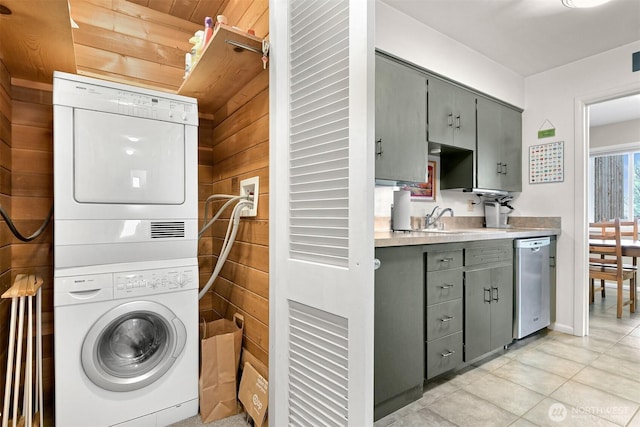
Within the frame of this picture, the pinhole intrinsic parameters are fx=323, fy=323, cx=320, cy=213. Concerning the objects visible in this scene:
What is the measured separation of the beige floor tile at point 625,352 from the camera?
245 centimetres

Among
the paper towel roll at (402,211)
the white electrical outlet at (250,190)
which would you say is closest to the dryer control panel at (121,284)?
the white electrical outlet at (250,190)

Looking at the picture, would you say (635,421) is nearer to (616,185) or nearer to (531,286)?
(531,286)

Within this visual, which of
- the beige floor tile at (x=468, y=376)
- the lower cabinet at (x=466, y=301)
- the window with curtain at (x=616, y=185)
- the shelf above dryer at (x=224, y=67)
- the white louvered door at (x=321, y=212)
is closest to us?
the white louvered door at (x=321, y=212)

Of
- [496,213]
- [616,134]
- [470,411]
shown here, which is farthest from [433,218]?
[616,134]

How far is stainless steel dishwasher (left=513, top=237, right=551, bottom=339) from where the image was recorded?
2625 millimetres

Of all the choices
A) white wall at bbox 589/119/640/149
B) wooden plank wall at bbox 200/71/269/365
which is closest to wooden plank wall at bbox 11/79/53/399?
wooden plank wall at bbox 200/71/269/365

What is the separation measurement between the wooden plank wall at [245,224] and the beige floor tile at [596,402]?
1812mm

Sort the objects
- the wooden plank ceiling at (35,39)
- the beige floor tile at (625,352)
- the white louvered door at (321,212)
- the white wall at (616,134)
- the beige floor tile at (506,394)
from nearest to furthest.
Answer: the white louvered door at (321,212) < the wooden plank ceiling at (35,39) < the beige floor tile at (506,394) < the beige floor tile at (625,352) < the white wall at (616,134)

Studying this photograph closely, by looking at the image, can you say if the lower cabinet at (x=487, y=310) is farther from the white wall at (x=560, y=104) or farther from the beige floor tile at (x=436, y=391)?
the white wall at (x=560, y=104)

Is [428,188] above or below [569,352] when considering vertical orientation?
above

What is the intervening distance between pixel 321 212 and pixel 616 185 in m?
6.04

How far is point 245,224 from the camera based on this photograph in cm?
187

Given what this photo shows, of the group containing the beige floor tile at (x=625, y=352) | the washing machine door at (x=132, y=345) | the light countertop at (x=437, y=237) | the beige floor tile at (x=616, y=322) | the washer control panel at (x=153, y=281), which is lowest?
the beige floor tile at (x=616, y=322)

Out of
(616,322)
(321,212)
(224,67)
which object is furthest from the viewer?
(616,322)
